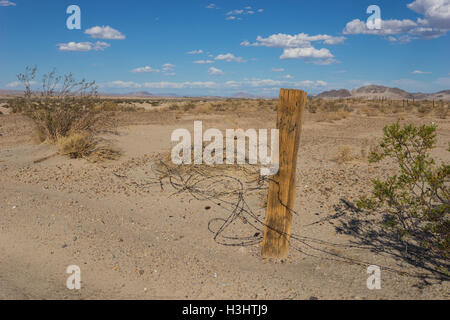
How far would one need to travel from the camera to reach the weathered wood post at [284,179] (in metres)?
3.41

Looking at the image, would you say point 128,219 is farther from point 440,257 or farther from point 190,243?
point 440,257

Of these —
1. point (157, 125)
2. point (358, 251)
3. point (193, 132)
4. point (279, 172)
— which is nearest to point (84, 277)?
point (279, 172)

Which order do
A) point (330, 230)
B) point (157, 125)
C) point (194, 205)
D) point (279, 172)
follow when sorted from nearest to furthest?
point (279, 172)
point (330, 230)
point (194, 205)
point (157, 125)

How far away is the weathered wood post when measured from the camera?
3.41m

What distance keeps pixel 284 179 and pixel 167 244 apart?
1.75m

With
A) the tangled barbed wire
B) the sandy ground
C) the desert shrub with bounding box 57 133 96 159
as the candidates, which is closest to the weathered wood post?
the tangled barbed wire

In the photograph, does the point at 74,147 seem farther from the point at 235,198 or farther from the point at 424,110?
the point at 424,110

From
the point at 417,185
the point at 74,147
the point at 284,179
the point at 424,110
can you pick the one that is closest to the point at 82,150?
the point at 74,147

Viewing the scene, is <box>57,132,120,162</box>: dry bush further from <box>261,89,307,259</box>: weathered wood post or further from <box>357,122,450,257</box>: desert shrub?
<box>357,122,450,257</box>: desert shrub

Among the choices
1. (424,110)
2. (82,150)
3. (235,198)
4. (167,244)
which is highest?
(424,110)

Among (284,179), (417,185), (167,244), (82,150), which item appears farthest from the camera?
(82,150)

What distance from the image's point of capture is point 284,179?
362 centimetres
